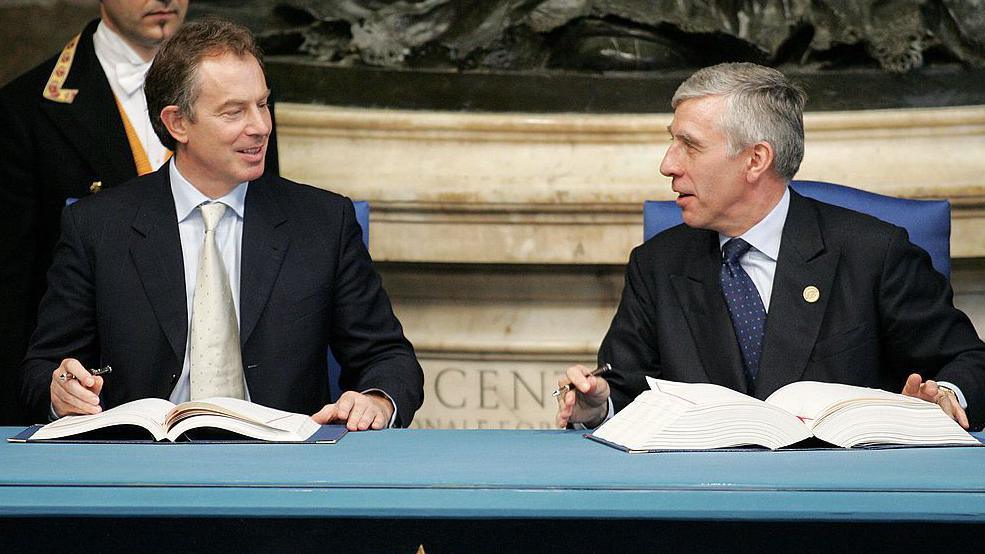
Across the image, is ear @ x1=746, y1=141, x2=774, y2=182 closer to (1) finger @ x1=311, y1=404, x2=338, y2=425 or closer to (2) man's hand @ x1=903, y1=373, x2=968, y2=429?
(2) man's hand @ x1=903, y1=373, x2=968, y2=429

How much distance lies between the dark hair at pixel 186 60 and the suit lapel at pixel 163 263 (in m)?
0.16

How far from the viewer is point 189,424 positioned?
2.04 m

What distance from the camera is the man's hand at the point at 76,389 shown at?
7.35ft

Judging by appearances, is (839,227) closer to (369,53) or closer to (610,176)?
(610,176)

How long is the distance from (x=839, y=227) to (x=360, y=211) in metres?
1.00

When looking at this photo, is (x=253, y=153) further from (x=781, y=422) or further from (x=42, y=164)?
(x=781, y=422)

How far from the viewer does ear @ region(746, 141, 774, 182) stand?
8.61ft

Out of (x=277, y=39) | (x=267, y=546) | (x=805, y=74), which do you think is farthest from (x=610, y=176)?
(x=267, y=546)

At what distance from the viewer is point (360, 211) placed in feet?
9.59

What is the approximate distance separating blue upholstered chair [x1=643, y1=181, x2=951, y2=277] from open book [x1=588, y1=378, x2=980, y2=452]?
2.47 ft

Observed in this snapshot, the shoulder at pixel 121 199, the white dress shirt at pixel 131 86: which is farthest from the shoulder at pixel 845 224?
the white dress shirt at pixel 131 86

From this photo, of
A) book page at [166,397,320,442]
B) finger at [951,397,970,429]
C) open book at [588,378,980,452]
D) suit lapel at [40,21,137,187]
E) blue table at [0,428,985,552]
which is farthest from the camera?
suit lapel at [40,21,137,187]

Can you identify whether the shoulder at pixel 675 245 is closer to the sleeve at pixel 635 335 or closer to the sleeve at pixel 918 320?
the sleeve at pixel 635 335

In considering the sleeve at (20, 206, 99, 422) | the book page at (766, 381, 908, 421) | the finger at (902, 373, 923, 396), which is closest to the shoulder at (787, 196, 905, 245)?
the finger at (902, 373, 923, 396)
